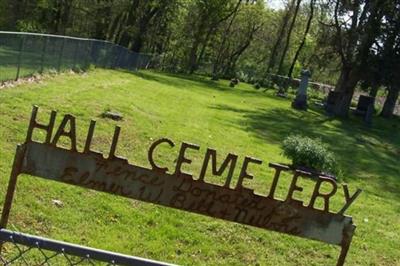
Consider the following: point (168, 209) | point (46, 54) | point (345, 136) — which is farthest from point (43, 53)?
point (345, 136)

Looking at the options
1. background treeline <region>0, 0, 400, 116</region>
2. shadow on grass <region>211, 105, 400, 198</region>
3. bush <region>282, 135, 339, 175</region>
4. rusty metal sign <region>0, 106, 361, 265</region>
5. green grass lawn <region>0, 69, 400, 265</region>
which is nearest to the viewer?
rusty metal sign <region>0, 106, 361, 265</region>

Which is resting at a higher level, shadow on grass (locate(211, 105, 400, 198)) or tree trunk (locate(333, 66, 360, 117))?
tree trunk (locate(333, 66, 360, 117))

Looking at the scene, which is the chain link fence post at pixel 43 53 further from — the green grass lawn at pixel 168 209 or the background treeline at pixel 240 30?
the background treeline at pixel 240 30

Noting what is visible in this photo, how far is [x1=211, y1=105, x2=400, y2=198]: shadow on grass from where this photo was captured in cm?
1491

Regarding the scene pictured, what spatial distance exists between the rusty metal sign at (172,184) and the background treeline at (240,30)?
2567cm

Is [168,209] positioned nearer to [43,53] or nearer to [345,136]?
[43,53]

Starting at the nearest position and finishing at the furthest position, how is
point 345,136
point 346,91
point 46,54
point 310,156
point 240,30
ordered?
point 310,156 → point 46,54 → point 345,136 → point 346,91 → point 240,30

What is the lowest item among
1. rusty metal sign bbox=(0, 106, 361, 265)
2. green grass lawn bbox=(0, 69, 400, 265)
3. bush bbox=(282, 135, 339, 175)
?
green grass lawn bbox=(0, 69, 400, 265)

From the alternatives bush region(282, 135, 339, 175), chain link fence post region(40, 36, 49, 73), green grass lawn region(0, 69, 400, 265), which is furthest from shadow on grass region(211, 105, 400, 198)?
chain link fence post region(40, 36, 49, 73)

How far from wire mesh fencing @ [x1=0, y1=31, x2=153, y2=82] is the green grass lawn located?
616mm

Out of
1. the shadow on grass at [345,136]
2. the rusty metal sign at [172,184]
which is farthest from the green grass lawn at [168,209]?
the rusty metal sign at [172,184]

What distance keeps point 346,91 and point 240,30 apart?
36.2 m

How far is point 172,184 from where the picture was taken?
4168 mm

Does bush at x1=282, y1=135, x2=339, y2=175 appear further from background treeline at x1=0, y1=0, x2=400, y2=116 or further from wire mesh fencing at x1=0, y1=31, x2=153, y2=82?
background treeline at x1=0, y1=0, x2=400, y2=116
